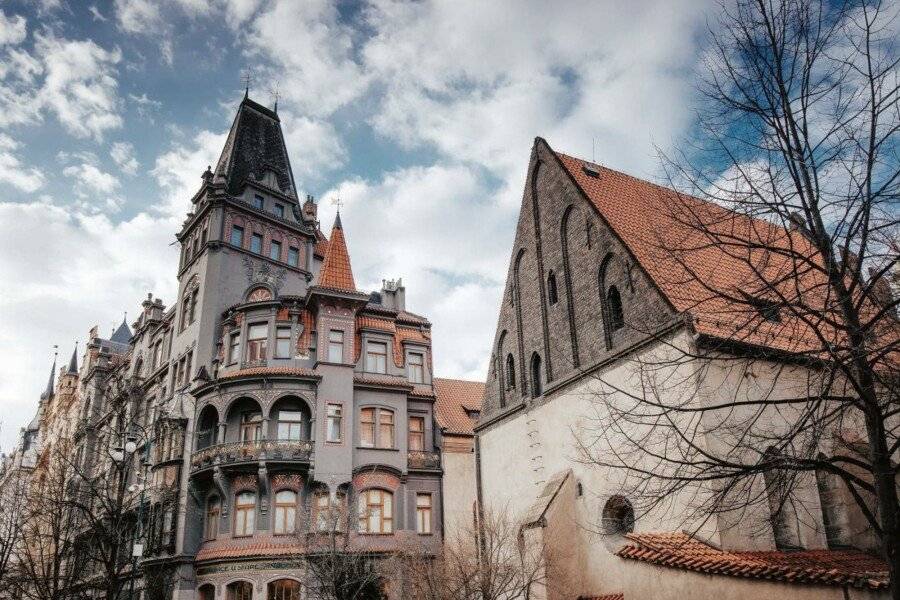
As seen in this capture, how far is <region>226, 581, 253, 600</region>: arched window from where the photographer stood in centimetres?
2777

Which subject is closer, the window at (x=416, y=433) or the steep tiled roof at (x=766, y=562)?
the steep tiled roof at (x=766, y=562)

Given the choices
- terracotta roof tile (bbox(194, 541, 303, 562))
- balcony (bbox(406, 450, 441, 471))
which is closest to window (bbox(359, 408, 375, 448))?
balcony (bbox(406, 450, 441, 471))

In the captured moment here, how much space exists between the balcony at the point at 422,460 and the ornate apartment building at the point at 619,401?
8.15 m

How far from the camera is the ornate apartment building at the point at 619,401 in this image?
12867mm

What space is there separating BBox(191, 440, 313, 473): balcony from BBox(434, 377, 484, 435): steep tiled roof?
724 centimetres

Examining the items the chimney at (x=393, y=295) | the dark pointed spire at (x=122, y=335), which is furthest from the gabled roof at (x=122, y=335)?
the chimney at (x=393, y=295)

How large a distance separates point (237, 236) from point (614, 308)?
2364 cm

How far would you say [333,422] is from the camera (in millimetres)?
30750

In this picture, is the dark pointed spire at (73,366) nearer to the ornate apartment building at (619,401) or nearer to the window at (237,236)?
the window at (237,236)

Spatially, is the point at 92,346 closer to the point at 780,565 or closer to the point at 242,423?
the point at 242,423

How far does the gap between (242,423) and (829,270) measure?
2713 cm

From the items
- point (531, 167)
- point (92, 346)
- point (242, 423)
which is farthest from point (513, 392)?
point (92, 346)

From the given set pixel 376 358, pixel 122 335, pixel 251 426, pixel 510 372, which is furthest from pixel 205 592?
pixel 122 335

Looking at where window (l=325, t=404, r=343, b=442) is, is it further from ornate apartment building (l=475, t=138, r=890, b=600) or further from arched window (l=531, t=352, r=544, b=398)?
arched window (l=531, t=352, r=544, b=398)
